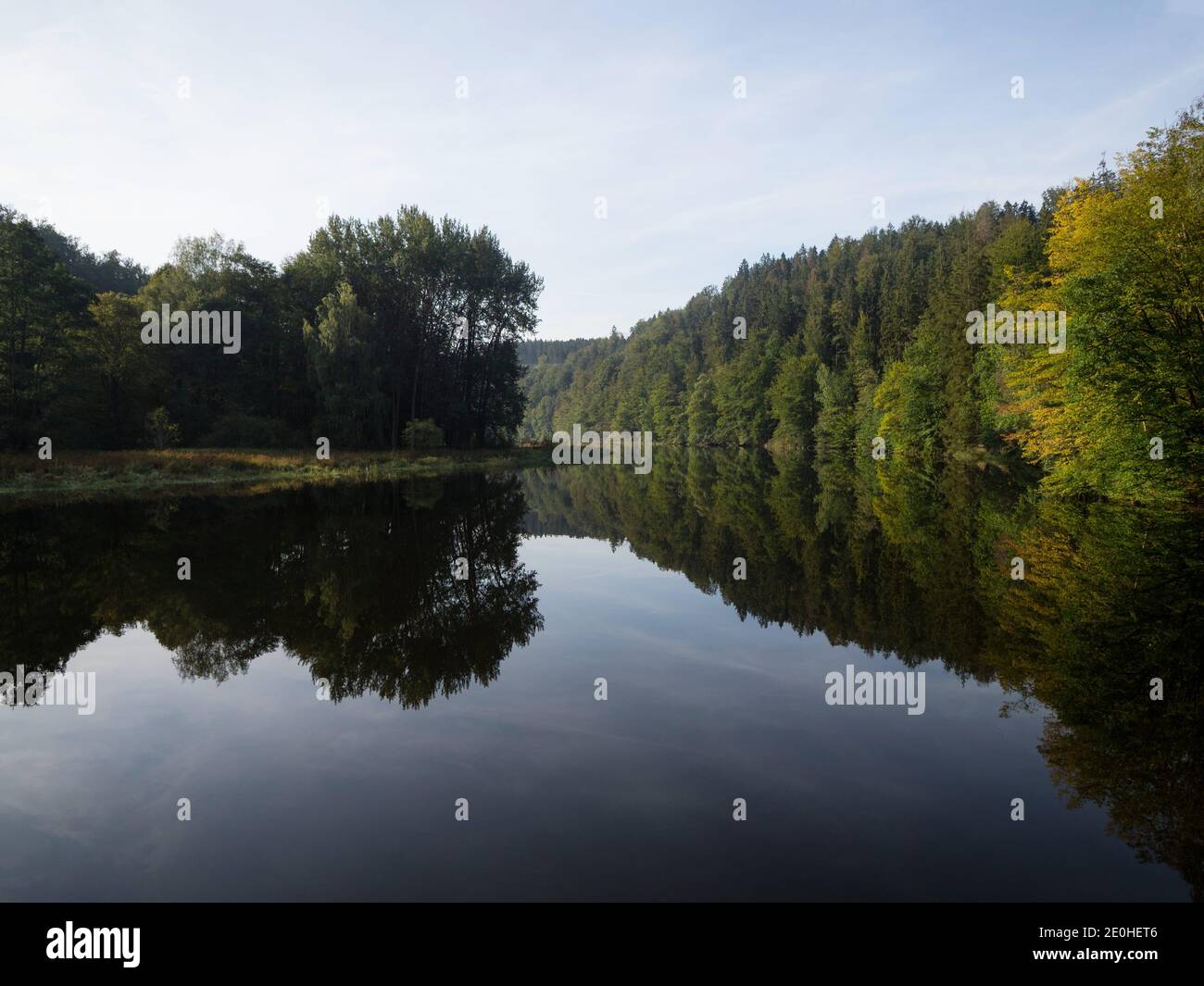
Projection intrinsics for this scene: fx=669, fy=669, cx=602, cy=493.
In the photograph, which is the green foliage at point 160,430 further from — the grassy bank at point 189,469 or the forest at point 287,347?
the grassy bank at point 189,469

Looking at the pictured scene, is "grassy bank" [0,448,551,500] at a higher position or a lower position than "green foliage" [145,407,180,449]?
lower

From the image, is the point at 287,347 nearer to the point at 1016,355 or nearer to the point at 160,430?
the point at 160,430

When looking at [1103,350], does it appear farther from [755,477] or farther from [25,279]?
[25,279]

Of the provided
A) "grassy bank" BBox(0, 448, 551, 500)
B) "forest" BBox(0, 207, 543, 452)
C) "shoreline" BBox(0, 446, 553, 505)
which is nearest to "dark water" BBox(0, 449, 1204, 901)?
"shoreline" BBox(0, 446, 553, 505)

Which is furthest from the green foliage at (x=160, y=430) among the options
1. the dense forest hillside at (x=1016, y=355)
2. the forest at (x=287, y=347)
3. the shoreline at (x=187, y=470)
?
the dense forest hillside at (x=1016, y=355)

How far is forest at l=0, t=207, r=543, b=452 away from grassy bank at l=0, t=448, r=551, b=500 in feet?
15.6

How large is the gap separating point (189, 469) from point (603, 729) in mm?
42575

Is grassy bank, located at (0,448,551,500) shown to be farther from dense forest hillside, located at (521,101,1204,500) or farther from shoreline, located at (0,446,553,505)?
dense forest hillside, located at (521,101,1204,500)

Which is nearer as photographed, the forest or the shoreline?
the shoreline

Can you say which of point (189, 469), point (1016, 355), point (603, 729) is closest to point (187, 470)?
point (189, 469)

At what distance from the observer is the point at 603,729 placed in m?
7.54

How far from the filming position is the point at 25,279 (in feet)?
138

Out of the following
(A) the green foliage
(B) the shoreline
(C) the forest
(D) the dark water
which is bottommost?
(D) the dark water

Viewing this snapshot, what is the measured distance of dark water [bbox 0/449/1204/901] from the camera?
4941 millimetres
